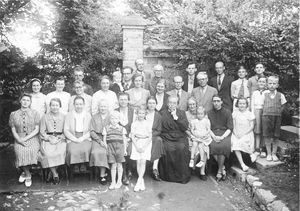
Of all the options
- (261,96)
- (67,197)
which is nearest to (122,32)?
(261,96)

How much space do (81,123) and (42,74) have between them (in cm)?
226

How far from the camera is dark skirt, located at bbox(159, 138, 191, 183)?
5359 mm

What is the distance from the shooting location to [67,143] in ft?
17.1

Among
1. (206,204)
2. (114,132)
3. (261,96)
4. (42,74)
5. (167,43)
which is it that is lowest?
(206,204)

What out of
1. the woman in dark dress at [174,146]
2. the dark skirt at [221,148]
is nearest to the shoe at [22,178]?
the woman in dark dress at [174,146]

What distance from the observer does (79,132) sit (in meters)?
5.30

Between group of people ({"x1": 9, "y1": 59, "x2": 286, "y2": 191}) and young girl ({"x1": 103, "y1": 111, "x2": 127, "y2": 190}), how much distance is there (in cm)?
2

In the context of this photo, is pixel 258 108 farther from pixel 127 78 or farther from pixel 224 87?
pixel 127 78

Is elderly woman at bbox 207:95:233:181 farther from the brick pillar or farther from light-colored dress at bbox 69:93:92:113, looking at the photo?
the brick pillar

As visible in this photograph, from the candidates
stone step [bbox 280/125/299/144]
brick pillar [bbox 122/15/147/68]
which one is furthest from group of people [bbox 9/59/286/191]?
brick pillar [bbox 122/15/147/68]

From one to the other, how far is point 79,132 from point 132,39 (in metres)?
2.91

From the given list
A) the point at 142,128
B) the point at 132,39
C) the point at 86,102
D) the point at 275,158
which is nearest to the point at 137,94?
the point at 142,128

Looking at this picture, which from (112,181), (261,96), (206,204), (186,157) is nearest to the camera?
(206,204)

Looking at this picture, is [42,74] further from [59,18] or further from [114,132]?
[114,132]
